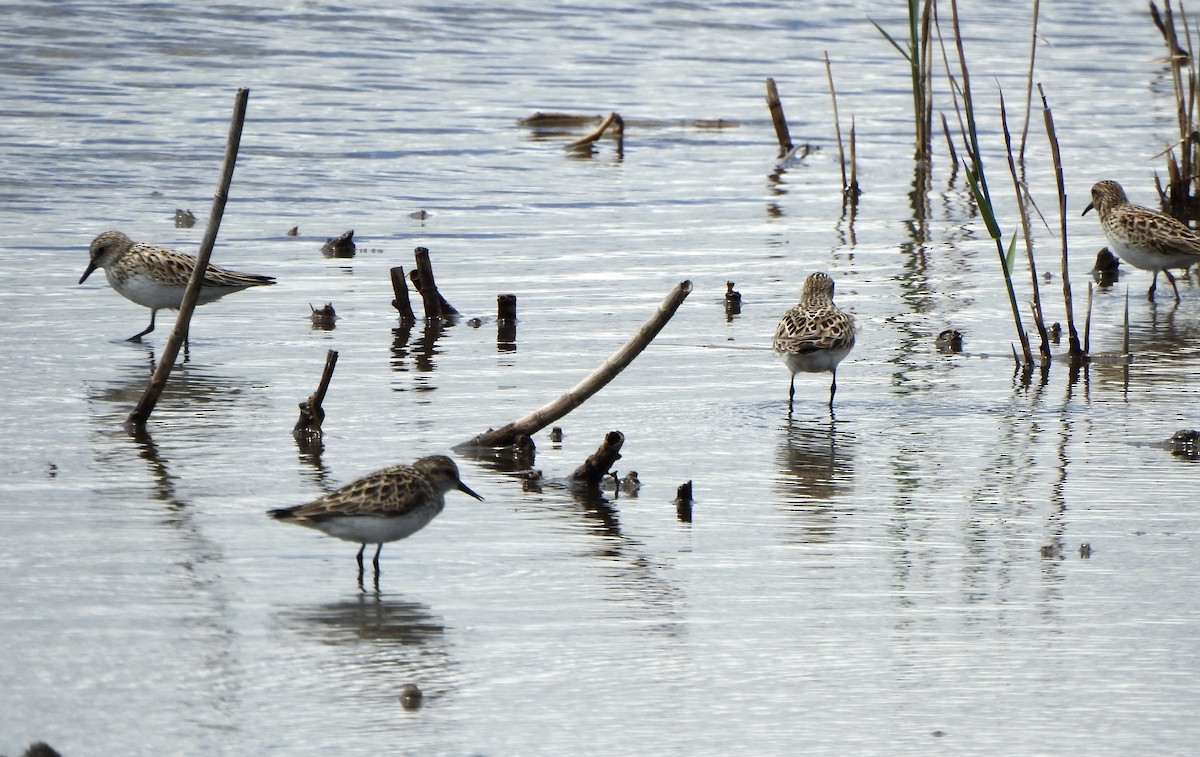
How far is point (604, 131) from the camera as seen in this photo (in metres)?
20.0

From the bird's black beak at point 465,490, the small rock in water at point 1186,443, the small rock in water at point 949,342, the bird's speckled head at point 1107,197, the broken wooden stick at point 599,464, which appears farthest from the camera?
the bird's speckled head at point 1107,197

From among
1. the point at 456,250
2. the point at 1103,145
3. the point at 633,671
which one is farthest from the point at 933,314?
the point at 1103,145

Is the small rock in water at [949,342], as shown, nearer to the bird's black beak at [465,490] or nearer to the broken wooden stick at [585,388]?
the broken wooden stick at [585,388]

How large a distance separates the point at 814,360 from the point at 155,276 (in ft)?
14.8

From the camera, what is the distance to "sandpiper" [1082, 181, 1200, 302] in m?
13.1

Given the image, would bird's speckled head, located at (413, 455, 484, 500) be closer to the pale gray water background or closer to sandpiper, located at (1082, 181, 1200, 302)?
the pale gray water background

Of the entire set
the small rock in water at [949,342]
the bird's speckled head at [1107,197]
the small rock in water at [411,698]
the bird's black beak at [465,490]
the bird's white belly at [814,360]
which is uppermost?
the bird's speckled head at [1107,197]

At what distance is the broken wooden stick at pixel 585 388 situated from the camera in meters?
8.28

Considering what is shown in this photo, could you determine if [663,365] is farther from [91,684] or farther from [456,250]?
[91,684]

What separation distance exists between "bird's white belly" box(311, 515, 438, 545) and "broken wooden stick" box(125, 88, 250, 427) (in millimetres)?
2429

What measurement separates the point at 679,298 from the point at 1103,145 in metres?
14.0

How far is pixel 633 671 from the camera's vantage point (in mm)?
5883

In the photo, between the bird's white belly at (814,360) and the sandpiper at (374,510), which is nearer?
the sandpiper at (374,510)

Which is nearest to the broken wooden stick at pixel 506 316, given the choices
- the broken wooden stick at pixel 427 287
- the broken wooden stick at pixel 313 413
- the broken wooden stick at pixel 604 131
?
the broken wooden stick at pixel 427 287
